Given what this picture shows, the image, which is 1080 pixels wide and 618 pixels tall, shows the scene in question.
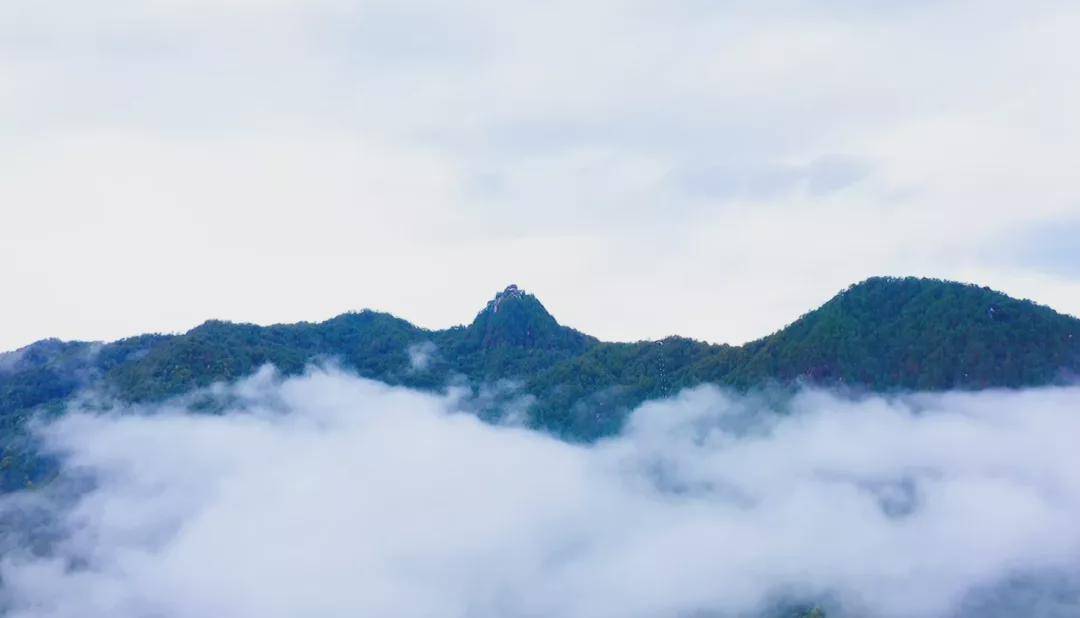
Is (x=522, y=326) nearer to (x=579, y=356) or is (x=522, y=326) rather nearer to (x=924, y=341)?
(x=579, y=356)

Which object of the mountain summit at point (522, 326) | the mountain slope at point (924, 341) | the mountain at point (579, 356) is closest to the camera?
the mountain slope at point (924, 341)

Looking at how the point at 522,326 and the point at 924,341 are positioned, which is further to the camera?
the point at 522,326

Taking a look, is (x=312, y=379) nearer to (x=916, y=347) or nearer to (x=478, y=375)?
(x=478, y=375)

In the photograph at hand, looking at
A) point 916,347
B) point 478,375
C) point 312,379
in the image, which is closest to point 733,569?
point 916,347

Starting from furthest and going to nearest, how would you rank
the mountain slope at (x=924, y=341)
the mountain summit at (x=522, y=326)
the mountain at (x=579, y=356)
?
the mountain summit at (x=522, y=326), the mountain at (x=579, y=356), the mountain slope at (x=924, y=341)

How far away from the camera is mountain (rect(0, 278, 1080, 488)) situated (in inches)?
4464

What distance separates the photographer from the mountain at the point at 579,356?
11338 centimetres

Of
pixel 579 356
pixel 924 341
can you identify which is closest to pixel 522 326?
pixel 579 356

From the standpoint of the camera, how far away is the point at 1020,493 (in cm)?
10756

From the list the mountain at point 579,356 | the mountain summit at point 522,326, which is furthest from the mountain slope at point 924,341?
the mountain summit at point 522,326

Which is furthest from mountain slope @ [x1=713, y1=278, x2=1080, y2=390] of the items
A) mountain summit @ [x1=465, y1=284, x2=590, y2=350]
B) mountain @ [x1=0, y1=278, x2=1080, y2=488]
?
mountain summit @ [x1=465, y1=284, x2=590, y2=350]

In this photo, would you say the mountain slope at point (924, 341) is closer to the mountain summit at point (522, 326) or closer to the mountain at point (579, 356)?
the mountain at point (579, 356)

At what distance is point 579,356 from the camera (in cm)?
15850

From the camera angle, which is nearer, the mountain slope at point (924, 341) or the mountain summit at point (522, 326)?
the mountain slope at point (924, 341)
